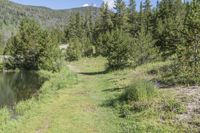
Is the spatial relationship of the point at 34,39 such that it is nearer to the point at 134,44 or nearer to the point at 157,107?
the point at 134,44

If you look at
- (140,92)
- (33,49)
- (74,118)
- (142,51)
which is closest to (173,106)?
(140,92)

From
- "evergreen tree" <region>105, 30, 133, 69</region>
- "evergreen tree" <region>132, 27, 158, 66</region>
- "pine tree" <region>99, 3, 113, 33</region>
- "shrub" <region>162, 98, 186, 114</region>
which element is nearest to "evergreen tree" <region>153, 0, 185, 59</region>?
"evergreen tree" <region>132, 27, 158, 66</region>

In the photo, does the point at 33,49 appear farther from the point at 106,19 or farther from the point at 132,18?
the point at 132,18

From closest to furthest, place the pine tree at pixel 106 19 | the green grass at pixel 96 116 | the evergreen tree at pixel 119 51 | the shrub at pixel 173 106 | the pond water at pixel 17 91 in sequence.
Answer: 1. the green grass at pixel 96 116
2. the shrub at pixel 173 106
3. the pond water at pixel 17 91
4. the evergreen tree at pixel 119 51
5. the pine tree at pixel 106 19

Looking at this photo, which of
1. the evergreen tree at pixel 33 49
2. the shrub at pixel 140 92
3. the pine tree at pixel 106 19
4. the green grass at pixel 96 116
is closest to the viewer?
the green grass at pixel 96 116

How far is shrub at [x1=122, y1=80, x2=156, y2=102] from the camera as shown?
69.8ft

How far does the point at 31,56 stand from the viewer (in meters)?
75.5

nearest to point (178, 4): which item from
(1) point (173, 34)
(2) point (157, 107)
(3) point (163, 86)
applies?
(1) point (173, 34)

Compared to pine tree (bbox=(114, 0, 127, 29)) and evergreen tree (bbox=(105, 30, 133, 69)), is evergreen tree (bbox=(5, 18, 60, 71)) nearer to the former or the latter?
evergreen tree (bbox=(105, 30, 133, 69))

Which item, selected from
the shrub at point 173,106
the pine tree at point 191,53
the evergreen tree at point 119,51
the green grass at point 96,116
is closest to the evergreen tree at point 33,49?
the evergreen tree at point 119,51

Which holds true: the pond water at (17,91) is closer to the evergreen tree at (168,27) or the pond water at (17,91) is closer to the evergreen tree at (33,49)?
the evergreen tree at (33,49)

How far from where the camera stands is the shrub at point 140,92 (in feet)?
69.8

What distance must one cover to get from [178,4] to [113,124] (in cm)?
6869

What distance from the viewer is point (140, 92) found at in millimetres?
21312
